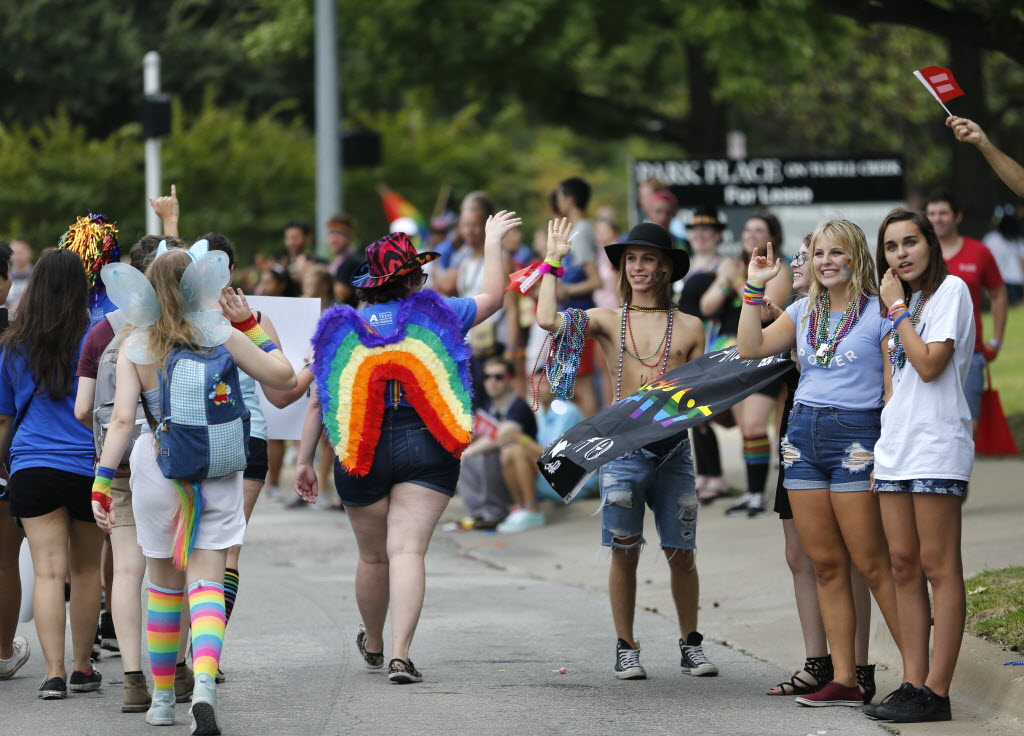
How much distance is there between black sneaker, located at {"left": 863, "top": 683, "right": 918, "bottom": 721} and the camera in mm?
6453

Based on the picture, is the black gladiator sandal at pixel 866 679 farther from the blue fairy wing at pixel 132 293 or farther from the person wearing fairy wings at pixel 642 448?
the blue fairy wing at pixel 132 293

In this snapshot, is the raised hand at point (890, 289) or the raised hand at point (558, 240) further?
the raised hand at point (558, 240)

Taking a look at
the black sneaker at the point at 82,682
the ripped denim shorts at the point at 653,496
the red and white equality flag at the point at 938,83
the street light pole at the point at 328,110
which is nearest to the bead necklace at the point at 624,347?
the ripped denim shorts at the point at 653,496

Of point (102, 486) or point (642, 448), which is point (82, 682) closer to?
point (102, 486)

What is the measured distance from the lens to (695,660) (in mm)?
7594

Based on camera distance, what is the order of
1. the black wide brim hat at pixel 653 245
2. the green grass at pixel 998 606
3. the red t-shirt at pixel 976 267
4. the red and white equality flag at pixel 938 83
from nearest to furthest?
the red and white equality flag at pixel 938 83 < the green grass at pixel 998 606 < the black wide brim hat at pixel 653 245 < the red t-shirt at pixel 976 267

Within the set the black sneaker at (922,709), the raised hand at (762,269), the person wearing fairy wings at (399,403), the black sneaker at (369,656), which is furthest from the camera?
the black sneaker at (369,656)

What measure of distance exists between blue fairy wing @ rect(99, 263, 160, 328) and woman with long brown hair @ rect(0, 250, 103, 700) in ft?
2.50

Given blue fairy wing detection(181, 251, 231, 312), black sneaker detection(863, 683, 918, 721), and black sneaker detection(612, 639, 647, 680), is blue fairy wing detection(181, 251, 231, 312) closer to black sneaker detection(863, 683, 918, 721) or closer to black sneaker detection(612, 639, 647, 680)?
black sneaker detection(612, 639, 647, 680)

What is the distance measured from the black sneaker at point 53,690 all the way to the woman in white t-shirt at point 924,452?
11.3 ft

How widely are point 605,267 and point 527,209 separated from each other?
20.3m

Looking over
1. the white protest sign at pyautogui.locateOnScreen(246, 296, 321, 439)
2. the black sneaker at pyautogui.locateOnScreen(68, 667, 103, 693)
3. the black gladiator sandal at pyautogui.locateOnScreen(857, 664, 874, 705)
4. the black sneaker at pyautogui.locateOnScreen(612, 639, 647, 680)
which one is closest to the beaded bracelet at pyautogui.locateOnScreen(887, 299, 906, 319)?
the black gladiator sandal at pyautogui.locateOnScreen(857, 664, 874, 705)

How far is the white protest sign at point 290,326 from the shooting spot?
794cm

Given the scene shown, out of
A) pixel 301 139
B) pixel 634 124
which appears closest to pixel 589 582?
pixel 634 124
